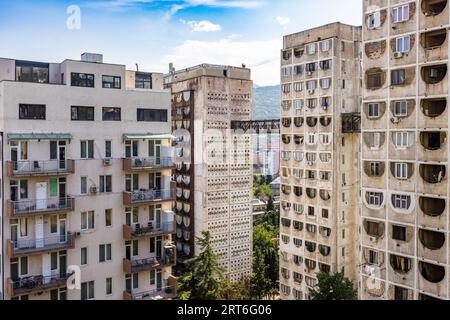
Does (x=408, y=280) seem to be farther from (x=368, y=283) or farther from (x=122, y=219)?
(x=122, y=219)

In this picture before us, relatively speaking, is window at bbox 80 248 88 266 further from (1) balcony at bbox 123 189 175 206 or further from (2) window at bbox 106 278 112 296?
(1) balcony at bbox 123 189 175 206

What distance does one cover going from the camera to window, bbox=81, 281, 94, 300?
1206 cm

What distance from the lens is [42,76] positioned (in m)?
12.2

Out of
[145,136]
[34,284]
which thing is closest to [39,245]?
[34,284]

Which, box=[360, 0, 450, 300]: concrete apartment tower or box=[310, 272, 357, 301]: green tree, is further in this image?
box=[310, 272, 357, 301]: green tree

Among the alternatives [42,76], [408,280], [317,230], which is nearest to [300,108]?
[317,230]

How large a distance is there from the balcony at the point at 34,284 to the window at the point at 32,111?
4213 mm

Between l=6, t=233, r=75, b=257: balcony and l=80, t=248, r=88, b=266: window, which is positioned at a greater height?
l=6, t=233, r=75, b=257: balcony

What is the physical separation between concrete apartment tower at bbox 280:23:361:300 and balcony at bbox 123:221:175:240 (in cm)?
727

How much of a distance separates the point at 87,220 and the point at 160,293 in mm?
3403

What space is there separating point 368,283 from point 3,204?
1023cm

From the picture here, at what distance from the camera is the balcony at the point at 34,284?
10798mm

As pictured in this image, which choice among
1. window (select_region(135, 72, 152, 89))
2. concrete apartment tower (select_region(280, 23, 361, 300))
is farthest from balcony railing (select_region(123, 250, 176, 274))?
concrete apartment tower (select_region(280, 23, 361, 300))
